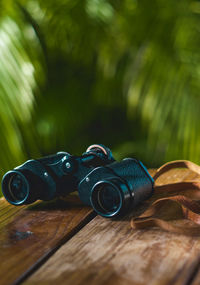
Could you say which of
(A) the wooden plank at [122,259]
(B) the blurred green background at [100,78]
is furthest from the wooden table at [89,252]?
(B) the blurred green background at [100,78]

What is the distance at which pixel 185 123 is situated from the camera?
1667 millimetres

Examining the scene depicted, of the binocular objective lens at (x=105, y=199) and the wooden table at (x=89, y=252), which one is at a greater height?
the binocular objective lens at (x=105, y=199)

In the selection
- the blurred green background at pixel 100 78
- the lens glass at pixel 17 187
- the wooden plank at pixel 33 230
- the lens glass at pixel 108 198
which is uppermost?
the blurred green background at pixel 100 78

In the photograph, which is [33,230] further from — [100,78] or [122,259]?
[100,78]

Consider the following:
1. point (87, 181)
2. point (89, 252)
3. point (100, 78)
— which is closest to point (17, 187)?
point (87, 181)

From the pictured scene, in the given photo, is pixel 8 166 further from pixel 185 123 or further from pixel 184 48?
pixel 184 48

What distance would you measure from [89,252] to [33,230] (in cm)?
16

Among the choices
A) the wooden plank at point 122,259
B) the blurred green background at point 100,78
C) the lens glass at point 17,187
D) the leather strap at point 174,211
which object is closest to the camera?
the wooden plank at point 122,259

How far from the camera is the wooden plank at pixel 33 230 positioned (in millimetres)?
640

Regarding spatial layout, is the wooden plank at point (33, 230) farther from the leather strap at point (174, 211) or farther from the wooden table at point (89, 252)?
the leather strap at point (174, 211)

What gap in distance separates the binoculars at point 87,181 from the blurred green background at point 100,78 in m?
0.46

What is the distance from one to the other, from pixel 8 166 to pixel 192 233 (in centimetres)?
80

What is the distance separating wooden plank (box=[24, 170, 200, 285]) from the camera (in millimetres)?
580

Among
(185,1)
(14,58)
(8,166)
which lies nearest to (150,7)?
(185,1)
